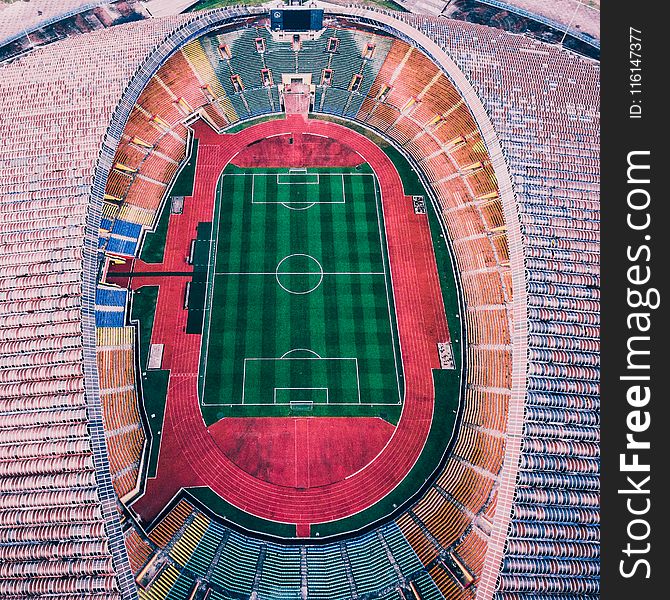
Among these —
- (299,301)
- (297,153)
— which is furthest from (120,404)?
(297,153)

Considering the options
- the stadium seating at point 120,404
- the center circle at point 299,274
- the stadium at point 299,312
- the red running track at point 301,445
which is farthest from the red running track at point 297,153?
the red running track at point 301,445

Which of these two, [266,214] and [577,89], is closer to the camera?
[577,89]

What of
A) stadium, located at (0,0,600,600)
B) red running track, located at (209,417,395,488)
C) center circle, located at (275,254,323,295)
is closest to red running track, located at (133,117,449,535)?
stadium, located at (0,0,600,600)

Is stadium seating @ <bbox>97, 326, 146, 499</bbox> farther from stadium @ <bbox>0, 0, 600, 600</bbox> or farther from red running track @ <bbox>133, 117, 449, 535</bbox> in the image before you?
red running track @ <bbox>133, 117, 449, 535</bbox>

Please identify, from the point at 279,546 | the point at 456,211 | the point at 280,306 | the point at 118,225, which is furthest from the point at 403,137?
the point at 279,546

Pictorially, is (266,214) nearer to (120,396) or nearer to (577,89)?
(120,396)

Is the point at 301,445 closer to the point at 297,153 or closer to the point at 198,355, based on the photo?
the point at 198,355
